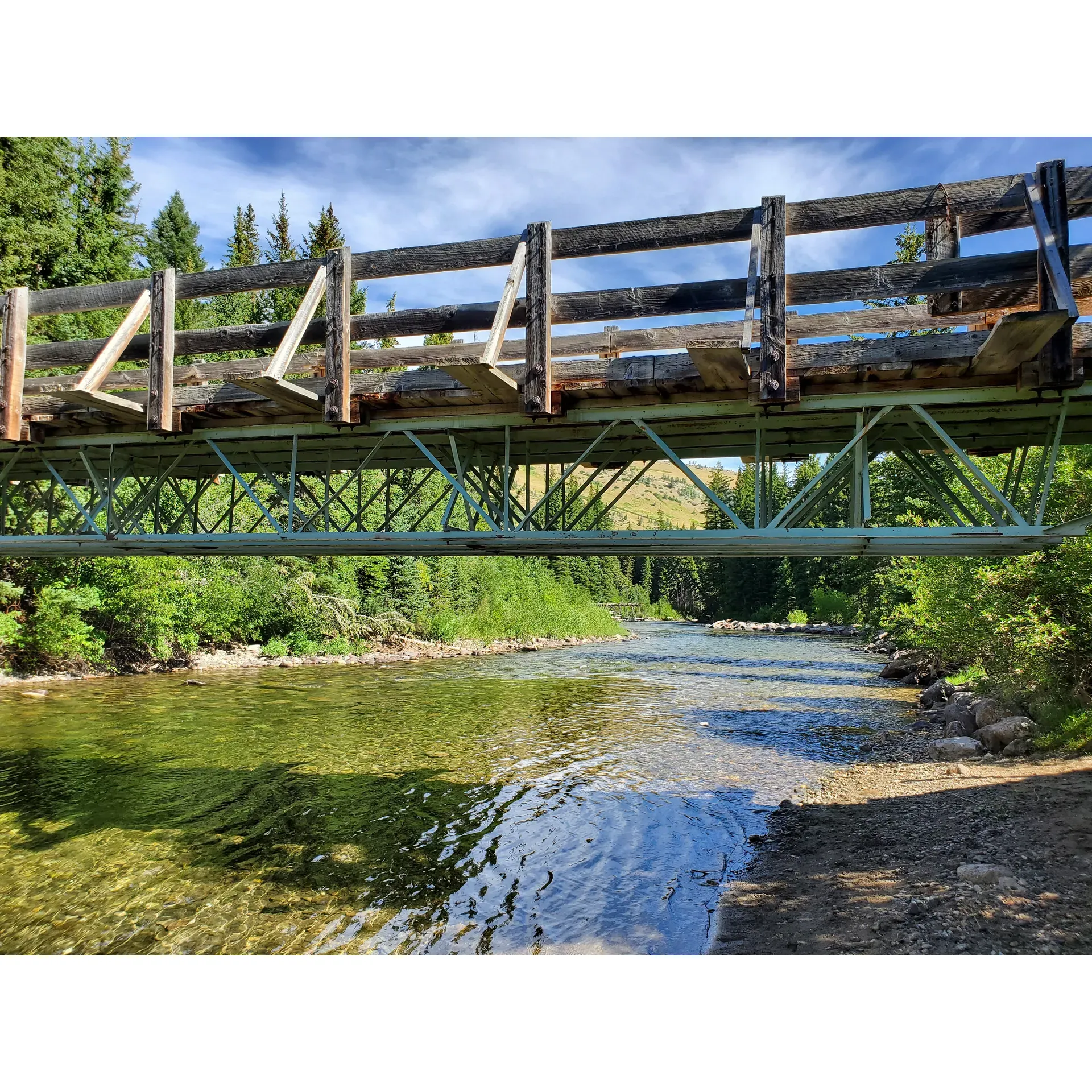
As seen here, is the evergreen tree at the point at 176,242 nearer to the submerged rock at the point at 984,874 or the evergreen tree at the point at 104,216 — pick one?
the evergreen tree at the point at 104,216

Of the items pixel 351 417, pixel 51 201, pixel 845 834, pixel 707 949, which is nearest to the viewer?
pixel 707 949

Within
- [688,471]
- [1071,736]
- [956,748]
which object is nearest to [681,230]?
[688,471]

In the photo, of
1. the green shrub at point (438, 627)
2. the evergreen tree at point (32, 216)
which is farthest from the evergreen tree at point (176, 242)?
the green shrub at point (438, 627)

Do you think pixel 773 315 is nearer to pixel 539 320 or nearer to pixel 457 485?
pixel 539 320

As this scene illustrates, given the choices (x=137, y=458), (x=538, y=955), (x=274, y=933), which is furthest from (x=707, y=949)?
(x=137, y=458)

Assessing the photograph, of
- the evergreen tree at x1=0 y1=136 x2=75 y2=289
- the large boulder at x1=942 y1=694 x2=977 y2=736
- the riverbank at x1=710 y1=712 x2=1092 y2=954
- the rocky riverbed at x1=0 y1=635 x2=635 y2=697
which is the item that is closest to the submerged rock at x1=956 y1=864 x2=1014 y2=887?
the riverbank at x1=710 y1=712 x2=1092 y2=954

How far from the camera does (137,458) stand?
424 inches

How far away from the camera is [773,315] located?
21.9 feet

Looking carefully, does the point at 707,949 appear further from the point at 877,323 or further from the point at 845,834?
the point at 877,323

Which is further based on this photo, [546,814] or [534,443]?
[546,814]

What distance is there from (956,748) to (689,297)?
10348 mm

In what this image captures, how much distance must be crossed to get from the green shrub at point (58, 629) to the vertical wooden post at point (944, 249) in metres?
23.8

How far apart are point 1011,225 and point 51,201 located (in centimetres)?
4064

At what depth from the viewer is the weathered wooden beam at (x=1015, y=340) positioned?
5602 mm
